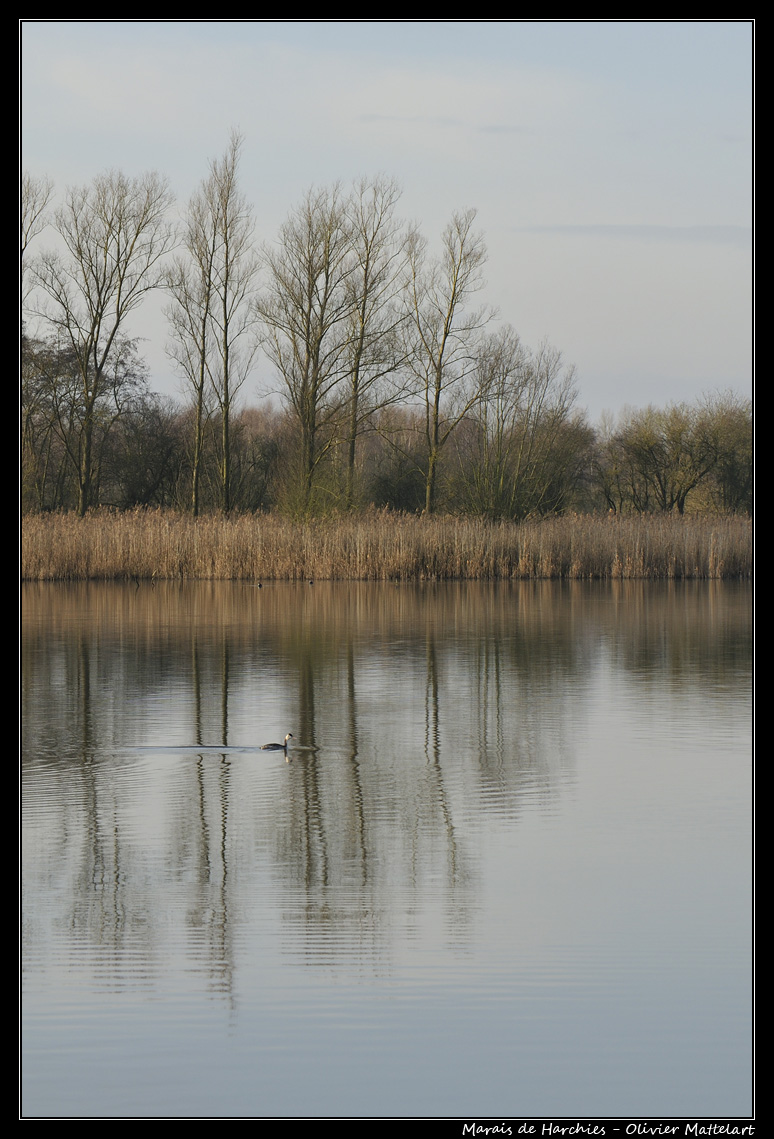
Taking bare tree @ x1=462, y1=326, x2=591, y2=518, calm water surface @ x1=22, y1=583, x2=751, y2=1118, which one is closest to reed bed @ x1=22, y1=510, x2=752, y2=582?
bare tree @ x1=462, y1=326, x2=591, y2=518

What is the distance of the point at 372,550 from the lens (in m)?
26.3

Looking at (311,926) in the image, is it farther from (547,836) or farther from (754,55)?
(754,55)

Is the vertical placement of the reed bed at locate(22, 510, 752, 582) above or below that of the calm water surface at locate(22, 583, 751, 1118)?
above

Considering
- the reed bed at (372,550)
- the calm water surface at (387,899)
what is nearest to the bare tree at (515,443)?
the reed bed at (372,550)

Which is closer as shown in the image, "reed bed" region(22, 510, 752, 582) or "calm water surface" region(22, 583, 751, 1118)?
"calm water surface" region(22, 583, 751, 1118)

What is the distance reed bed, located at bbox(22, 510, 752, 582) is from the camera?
26438 millimetres

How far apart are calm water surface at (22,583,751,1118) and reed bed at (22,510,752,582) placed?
1480cm

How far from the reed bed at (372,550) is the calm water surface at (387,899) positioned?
583 inches

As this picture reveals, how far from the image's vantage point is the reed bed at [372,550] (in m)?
26.4

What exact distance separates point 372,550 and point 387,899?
21114 millimetres

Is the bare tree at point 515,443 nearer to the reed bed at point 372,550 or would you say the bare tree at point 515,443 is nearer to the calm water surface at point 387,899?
the reed bed at point 372,550

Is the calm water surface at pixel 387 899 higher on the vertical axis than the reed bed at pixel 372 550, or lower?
lower

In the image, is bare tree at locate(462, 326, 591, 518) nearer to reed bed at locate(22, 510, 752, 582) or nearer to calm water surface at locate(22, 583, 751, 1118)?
reed bed at locate(22, 510, 752, 582)

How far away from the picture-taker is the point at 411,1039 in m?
3.94
